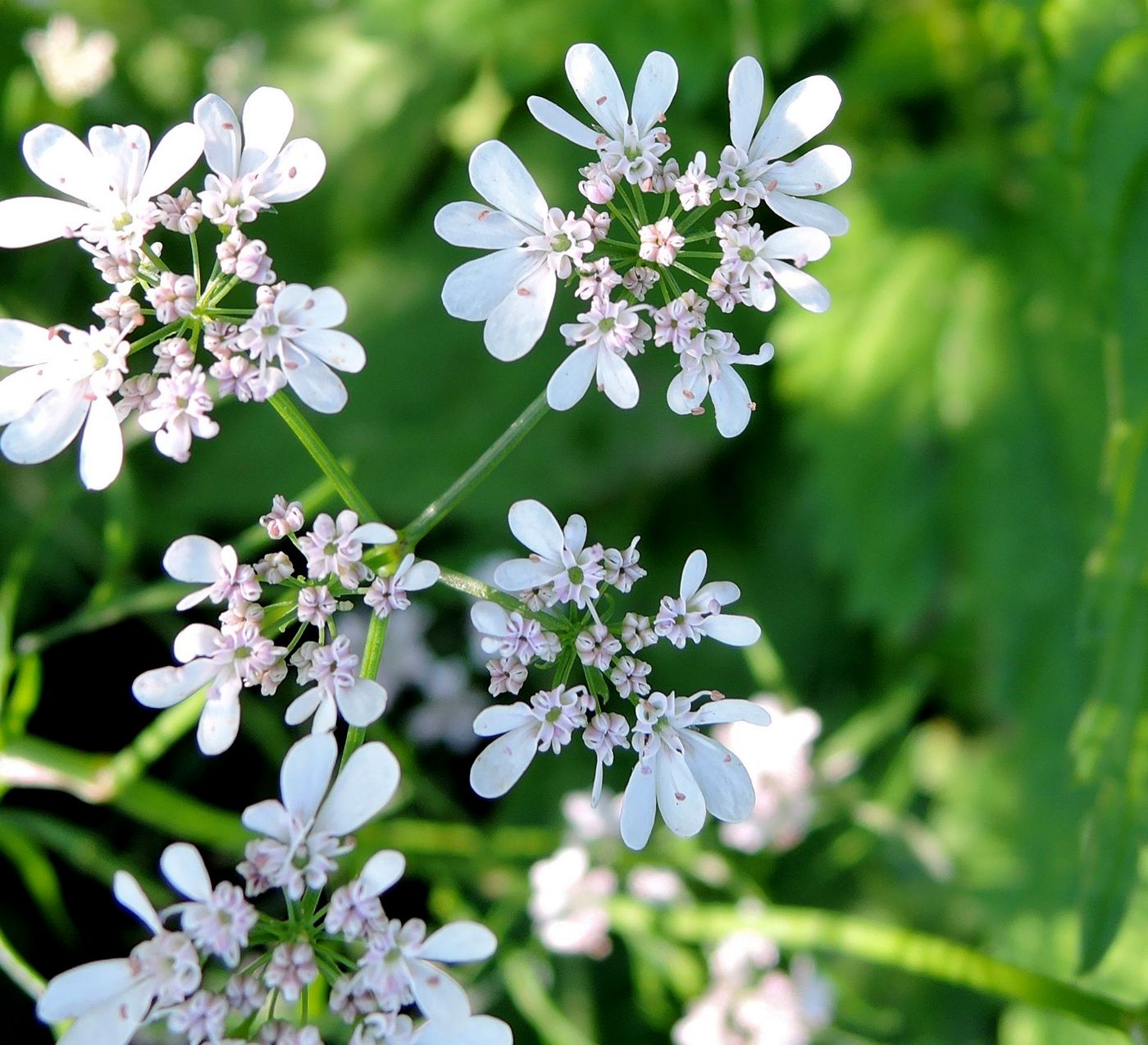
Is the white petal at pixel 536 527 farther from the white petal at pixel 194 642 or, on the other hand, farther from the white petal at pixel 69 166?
the white petal at pixel 69 166

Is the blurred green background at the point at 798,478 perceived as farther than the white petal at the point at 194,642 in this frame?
Yes

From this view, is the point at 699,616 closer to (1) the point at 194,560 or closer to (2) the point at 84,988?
(1) the point at 194,560

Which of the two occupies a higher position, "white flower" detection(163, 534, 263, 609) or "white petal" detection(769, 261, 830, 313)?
"white petal" detection(769, 261, 830, 313)

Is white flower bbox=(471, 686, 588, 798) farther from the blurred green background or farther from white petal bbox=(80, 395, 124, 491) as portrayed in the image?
the blurred green background

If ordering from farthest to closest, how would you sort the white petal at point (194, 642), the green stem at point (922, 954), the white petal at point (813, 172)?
1. the green stem at point (922, 954)
2. the white petal at point (813, 172)
3. the white petal at point (194, 642)

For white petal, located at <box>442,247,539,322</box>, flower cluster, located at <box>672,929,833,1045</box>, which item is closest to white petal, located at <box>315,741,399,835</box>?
white petal, located at <box>442,247,539,322</box>

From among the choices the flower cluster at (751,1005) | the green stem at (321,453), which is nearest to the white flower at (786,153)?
the green stem at (321,453)

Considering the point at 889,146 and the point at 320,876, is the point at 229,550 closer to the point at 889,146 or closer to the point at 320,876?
the point at 320,876
